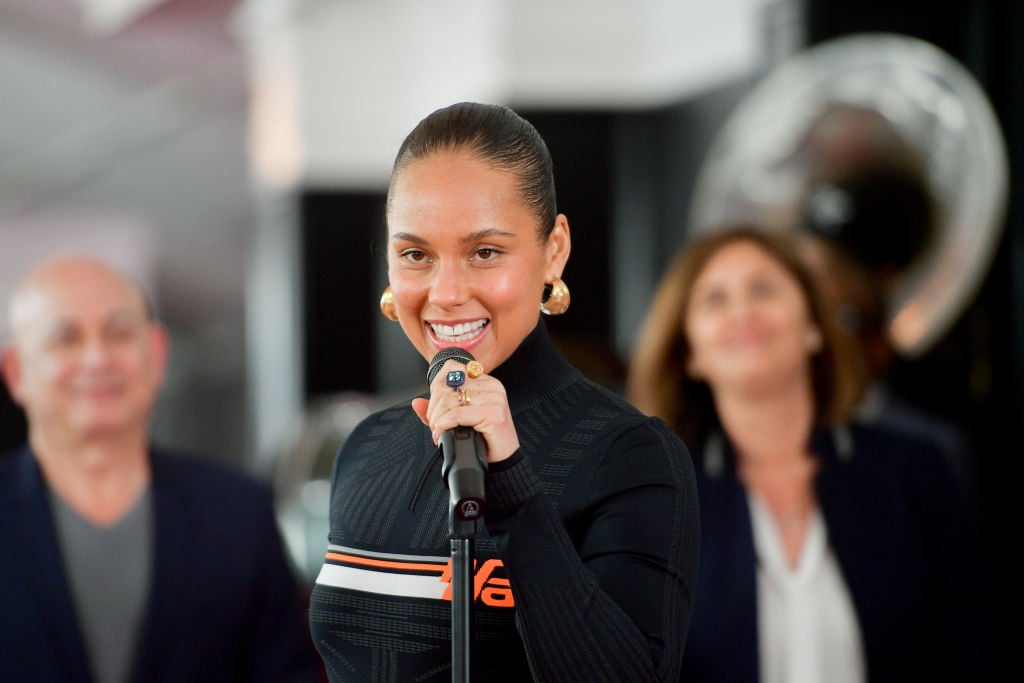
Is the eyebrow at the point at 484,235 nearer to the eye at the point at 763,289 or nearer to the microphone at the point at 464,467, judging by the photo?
the microphone at the point at 464,467

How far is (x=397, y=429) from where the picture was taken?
94 cm

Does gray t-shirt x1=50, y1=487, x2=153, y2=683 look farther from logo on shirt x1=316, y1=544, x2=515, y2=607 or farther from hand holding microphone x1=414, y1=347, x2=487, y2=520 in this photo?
hand holding microphone x1=414, y1=347, x2=487, y2=520

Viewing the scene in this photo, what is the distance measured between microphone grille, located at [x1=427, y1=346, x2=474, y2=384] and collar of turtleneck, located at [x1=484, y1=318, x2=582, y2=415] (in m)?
0.06

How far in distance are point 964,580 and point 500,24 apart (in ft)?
12.9

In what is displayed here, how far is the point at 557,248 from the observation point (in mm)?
860

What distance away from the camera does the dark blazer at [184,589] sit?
4.55 ft

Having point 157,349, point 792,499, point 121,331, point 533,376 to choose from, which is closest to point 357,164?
point 792,499

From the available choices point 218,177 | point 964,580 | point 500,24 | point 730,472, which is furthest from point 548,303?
point 218,177

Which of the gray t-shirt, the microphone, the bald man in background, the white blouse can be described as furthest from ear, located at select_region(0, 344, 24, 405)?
the white blouse

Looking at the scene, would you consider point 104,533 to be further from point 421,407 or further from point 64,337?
point 421,407

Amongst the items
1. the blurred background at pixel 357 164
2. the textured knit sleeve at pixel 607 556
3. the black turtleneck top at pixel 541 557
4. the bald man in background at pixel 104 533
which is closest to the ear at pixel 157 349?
the bald man in background at pixel 104 533

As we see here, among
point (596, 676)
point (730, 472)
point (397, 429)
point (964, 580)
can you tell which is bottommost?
point (964, 580)

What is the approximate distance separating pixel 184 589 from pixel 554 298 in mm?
789

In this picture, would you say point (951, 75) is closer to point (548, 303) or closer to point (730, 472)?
point (730, 472)
